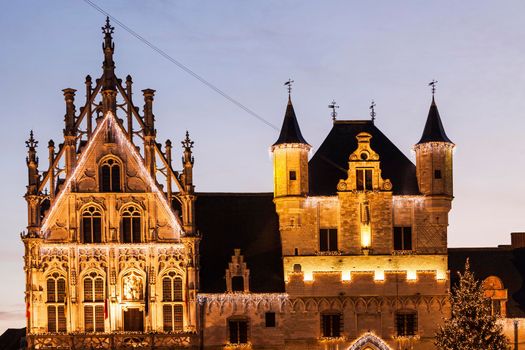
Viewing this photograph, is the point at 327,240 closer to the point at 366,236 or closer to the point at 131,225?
the point at 366,236

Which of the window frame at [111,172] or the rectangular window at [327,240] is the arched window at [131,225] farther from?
the rectangular window at [327,240]

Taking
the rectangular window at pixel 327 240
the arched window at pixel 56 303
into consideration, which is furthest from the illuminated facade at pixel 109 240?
the rectangular window at pixel 327 240

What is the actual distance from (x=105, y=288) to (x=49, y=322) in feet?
11.8

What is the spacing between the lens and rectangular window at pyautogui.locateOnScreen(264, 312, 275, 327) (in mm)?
69825

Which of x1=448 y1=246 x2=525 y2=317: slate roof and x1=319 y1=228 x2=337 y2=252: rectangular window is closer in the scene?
x1=319 y1=228 x2=337 y2=252: rectangular window

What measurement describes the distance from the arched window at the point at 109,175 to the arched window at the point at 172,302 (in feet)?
19.4

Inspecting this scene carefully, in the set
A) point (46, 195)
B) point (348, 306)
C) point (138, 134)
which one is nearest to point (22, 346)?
point (46, 195)

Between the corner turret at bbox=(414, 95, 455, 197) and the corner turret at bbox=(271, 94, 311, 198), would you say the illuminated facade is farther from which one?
the corner turret at bbox=(414, 95, 455, 197)

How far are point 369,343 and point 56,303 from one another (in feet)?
58.8

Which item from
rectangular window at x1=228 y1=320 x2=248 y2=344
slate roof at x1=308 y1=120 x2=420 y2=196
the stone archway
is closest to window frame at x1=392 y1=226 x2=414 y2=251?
slate roof at x1=308 y1=120 x2=420 y2=196

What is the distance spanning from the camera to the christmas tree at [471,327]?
65.7 meters

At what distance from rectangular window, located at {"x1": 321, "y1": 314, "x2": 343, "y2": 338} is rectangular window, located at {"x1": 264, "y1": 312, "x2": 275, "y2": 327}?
285cm

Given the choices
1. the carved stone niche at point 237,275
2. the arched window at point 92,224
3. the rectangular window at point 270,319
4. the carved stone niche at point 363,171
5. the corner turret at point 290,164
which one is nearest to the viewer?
the arched window at point 92,224

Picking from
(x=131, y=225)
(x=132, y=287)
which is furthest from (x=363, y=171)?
(x=132, y=287)
